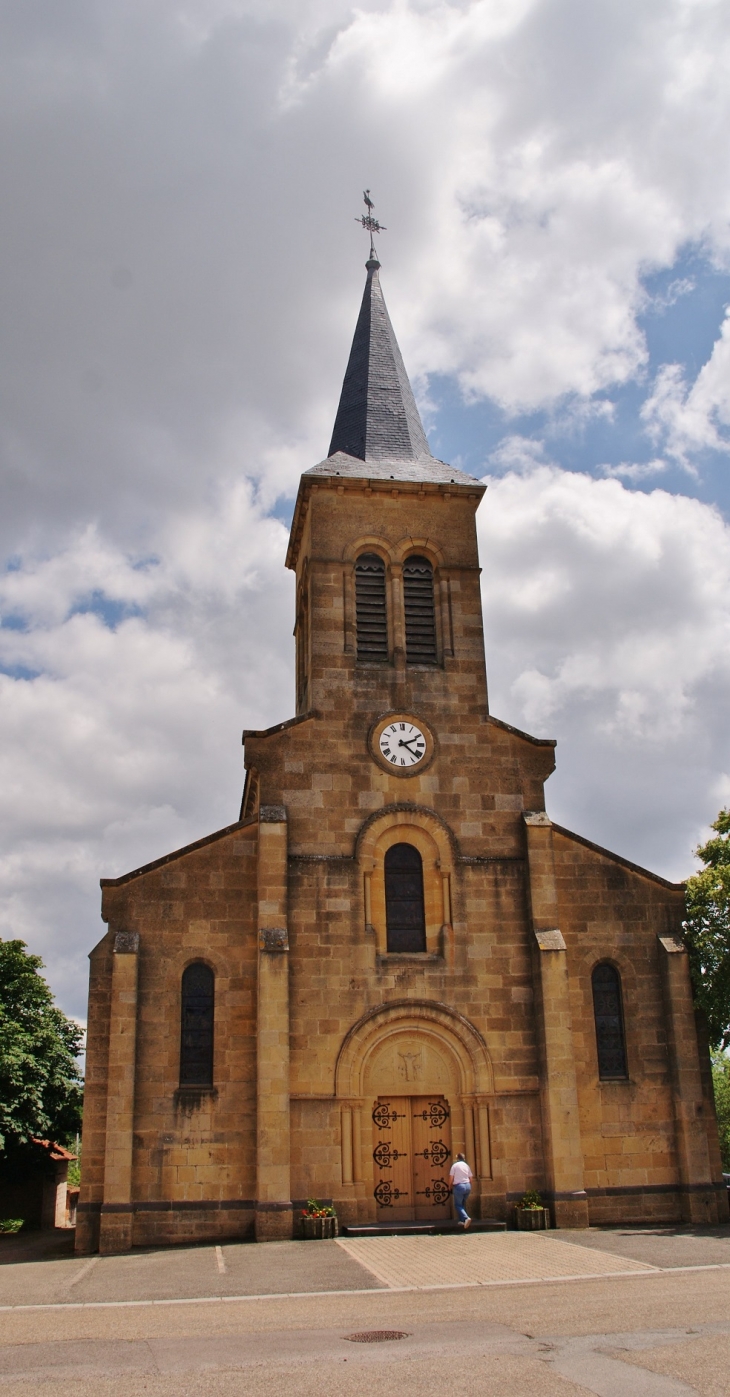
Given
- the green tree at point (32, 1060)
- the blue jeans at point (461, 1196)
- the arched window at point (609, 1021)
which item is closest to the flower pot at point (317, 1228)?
the blue jeans at point (461, 1196)

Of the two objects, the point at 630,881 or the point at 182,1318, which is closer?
the point at 182,1318

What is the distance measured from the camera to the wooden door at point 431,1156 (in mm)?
20828

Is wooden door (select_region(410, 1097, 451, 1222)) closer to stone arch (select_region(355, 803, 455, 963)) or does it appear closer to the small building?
stone arch (select_region(355, 803, 455, 963))

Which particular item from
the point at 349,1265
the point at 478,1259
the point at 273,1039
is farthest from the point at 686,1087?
the point at 349,1265

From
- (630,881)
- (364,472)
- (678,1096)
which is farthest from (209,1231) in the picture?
(364,472)

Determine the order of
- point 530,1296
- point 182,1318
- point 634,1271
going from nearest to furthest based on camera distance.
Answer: point 182,1318 < point 530,1296 < point 634,1271

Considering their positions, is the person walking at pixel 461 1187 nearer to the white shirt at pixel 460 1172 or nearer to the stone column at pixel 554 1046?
the white shirt at pixel 460 1172

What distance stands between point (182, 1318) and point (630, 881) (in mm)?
13513

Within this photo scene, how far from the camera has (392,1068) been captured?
21.3 meters

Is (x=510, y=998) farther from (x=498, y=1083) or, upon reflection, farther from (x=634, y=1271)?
(x=634, y=1271)

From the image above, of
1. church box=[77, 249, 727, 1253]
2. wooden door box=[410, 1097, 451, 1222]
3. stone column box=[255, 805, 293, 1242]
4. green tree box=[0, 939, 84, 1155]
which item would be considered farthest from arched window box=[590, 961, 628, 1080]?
green tree box=[0, 939, 84, 1155]

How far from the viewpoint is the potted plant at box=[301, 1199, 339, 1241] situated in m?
19.4

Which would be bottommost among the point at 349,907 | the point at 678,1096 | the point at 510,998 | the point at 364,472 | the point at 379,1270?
the point at 379,1270

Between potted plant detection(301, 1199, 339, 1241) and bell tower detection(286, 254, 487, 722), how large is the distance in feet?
31.2
